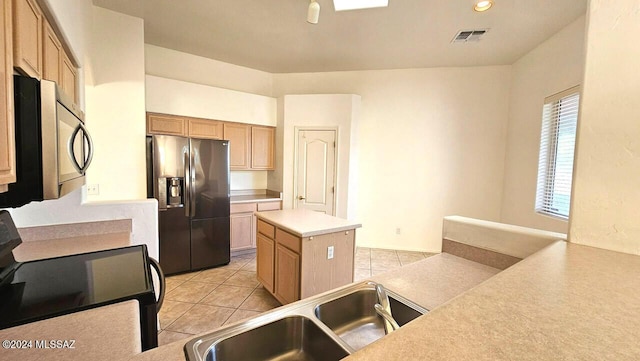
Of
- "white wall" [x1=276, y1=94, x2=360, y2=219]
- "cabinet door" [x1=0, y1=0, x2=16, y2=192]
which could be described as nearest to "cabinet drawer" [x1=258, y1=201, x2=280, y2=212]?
"white wall" [x1=276, y1=94, x2=360, y2=219]

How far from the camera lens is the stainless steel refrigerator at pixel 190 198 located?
3018mm

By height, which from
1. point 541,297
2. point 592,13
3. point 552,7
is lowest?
point 541,297

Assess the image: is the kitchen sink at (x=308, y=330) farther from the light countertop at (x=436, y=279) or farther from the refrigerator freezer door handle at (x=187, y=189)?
the refrigerator freezer door handle at (x=187, y=189)

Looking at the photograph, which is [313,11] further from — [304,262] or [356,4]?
[304,262]

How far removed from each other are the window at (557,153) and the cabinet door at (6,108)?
388 cm

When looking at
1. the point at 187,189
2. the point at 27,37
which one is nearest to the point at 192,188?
the point at 187,189

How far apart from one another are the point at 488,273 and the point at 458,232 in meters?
0.30

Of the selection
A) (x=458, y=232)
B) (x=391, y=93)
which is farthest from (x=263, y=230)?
(x=391, y=93)

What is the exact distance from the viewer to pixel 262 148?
4297mm

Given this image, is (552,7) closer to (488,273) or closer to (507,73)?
(507,73)

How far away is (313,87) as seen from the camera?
446cm

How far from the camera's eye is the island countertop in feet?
7.23

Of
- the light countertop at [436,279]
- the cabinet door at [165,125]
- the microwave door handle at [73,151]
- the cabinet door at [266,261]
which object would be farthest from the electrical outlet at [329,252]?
the cabinet door at [165,125]

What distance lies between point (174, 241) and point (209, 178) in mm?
848
